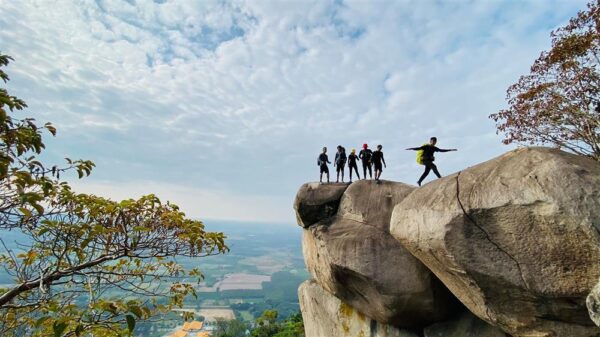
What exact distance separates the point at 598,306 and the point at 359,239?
5914 mm

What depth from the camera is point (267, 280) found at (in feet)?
510

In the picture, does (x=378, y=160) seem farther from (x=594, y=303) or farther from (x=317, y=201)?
(x=594, y=303)

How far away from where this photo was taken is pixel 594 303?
18.6 feet

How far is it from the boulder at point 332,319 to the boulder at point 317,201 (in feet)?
10.2

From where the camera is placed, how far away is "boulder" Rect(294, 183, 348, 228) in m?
12.6

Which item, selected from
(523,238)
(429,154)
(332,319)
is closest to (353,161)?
(429,154)

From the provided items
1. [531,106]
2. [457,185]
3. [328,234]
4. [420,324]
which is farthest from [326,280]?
[531,106]

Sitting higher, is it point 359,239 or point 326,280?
point 359,239

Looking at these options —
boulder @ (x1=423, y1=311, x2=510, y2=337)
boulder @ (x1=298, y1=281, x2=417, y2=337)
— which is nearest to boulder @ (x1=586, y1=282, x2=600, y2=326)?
boulder @ (x1=423, y1=311, x2=510, y2=337)

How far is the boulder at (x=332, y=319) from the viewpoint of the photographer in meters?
11.2

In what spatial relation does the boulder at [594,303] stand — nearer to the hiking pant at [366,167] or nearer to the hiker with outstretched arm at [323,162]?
the hiking pant at [366,167]

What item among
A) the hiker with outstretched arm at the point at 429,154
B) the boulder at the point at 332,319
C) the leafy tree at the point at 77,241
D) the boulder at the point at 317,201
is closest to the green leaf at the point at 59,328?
the leafy tree at the point at 77,241

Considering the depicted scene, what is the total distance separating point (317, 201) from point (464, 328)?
6237 millimetres

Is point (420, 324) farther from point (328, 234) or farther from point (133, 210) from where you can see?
point (133, 210)
